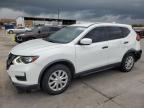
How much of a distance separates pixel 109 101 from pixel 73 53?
134 centimetres

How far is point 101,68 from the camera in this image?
187 inches

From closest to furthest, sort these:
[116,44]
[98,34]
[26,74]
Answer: [26,74]
[98,34]
[116,44]

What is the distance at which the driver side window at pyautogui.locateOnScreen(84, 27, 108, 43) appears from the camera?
14.8 ft

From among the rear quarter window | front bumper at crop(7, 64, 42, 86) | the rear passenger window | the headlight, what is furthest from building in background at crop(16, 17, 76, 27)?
front bumper at crop(7, 64, 42, 86)

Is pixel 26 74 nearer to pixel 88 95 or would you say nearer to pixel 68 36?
pixel 88 95

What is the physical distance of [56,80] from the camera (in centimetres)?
389

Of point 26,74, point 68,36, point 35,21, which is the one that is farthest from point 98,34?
point 35,21

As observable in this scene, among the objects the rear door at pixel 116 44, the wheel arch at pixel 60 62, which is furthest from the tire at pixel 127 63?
the wheel arch at pixel 60 62

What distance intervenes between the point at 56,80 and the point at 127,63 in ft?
9.09

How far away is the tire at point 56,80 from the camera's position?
3.72 metres

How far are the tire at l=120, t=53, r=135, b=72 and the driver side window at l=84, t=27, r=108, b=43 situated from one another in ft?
3.73

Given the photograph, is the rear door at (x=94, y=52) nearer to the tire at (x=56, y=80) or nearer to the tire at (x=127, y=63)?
the tire at (x=56, y=80)

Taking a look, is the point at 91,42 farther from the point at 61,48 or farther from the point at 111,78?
the point at 111,78

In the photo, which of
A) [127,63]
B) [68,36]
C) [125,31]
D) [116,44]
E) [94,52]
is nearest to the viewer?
[94,52]
